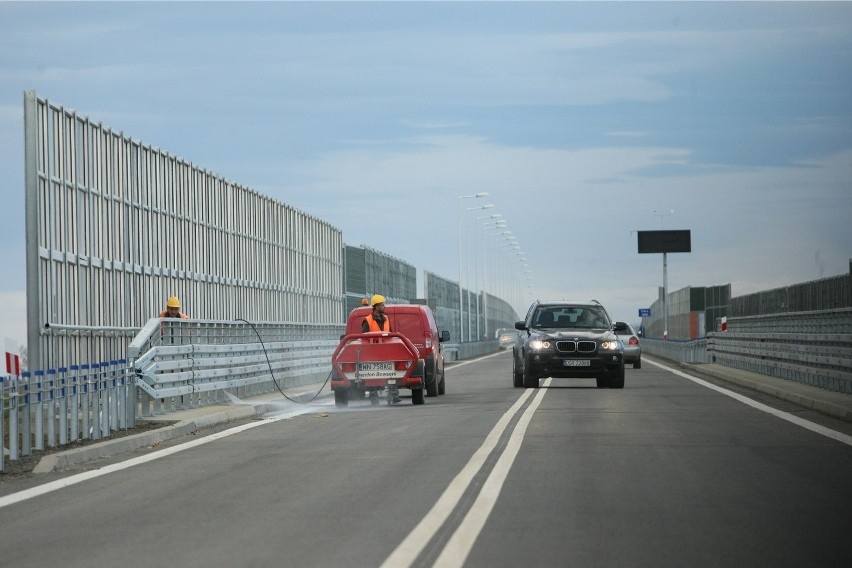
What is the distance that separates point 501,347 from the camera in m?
105

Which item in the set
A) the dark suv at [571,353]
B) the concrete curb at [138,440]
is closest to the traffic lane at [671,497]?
the concrete curb at [138,440]

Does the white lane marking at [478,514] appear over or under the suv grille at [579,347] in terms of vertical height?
under

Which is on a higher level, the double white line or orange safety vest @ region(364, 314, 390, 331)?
orange safety vest @ region(364, 314, 390, 331)

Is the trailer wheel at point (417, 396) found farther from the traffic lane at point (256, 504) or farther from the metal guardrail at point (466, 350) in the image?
the metal guardrail at point (466, 350)

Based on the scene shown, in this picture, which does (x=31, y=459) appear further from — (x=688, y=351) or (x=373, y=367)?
(x=688, y=351)

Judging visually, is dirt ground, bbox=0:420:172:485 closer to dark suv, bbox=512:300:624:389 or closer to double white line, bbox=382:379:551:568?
double white line, bbox=382:379:551:568

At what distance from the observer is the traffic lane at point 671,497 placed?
28.0 ft

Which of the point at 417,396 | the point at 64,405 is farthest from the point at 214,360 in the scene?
the point at 64,405

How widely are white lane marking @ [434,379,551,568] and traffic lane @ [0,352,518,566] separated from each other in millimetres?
346

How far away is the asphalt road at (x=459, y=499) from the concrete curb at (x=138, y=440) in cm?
35

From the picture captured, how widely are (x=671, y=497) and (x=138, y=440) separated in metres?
7.52

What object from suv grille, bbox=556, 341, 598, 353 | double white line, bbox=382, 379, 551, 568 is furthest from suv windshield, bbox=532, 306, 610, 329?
double white line, bbox=382, 379, 551, 568

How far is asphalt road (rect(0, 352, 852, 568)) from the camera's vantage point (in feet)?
28.2

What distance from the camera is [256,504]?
10836 millimetres
